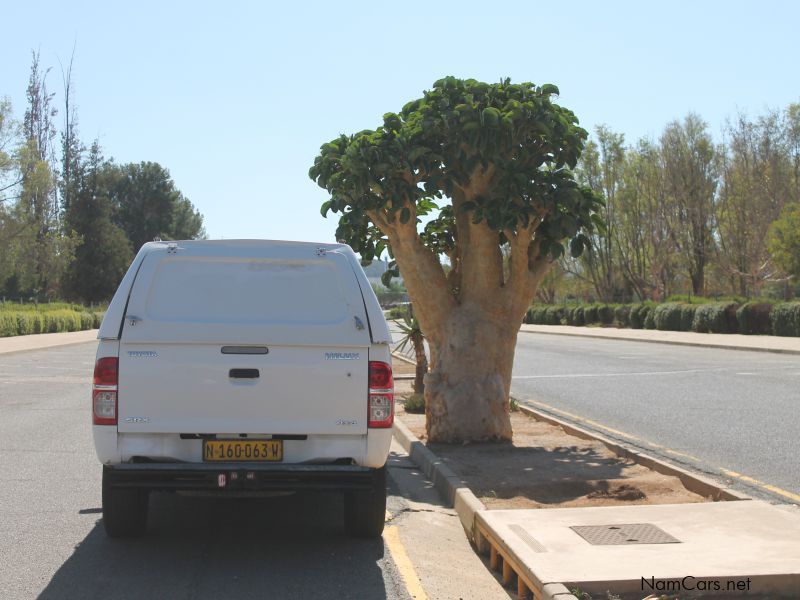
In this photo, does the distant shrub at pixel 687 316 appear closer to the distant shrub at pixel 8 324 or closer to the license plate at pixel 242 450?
the distant shrub at pixel 8 324

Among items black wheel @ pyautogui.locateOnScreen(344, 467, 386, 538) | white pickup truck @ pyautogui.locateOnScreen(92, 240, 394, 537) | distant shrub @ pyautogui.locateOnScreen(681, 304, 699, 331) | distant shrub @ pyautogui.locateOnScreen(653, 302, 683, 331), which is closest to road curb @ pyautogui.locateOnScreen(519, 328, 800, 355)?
distant shrub @ pyautogui.locateOnScreen(653, 302, 683, 331)

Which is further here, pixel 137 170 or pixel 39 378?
pixel 137 170

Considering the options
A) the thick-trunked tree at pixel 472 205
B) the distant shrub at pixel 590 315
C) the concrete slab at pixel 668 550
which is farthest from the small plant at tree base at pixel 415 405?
the distant shrub at pixel 590 315

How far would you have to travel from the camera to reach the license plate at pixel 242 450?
18.8ft

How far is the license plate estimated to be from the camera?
5719 millimetres

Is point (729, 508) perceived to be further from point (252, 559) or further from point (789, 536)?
point (252, 559)

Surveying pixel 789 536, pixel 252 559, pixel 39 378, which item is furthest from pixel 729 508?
pixel 39 378

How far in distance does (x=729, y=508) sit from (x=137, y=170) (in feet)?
279

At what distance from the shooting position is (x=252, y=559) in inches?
234

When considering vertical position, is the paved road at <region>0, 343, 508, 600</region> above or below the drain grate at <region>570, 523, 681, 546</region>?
below

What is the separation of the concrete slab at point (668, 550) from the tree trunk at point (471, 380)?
3.74 m

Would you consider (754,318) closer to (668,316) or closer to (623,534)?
(668,316)

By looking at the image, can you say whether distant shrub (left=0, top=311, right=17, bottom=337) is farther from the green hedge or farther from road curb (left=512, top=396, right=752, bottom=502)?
road curb (left=512, top=396, right=752, bottom=502)

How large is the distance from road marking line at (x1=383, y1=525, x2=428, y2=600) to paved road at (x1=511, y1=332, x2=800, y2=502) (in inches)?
125
